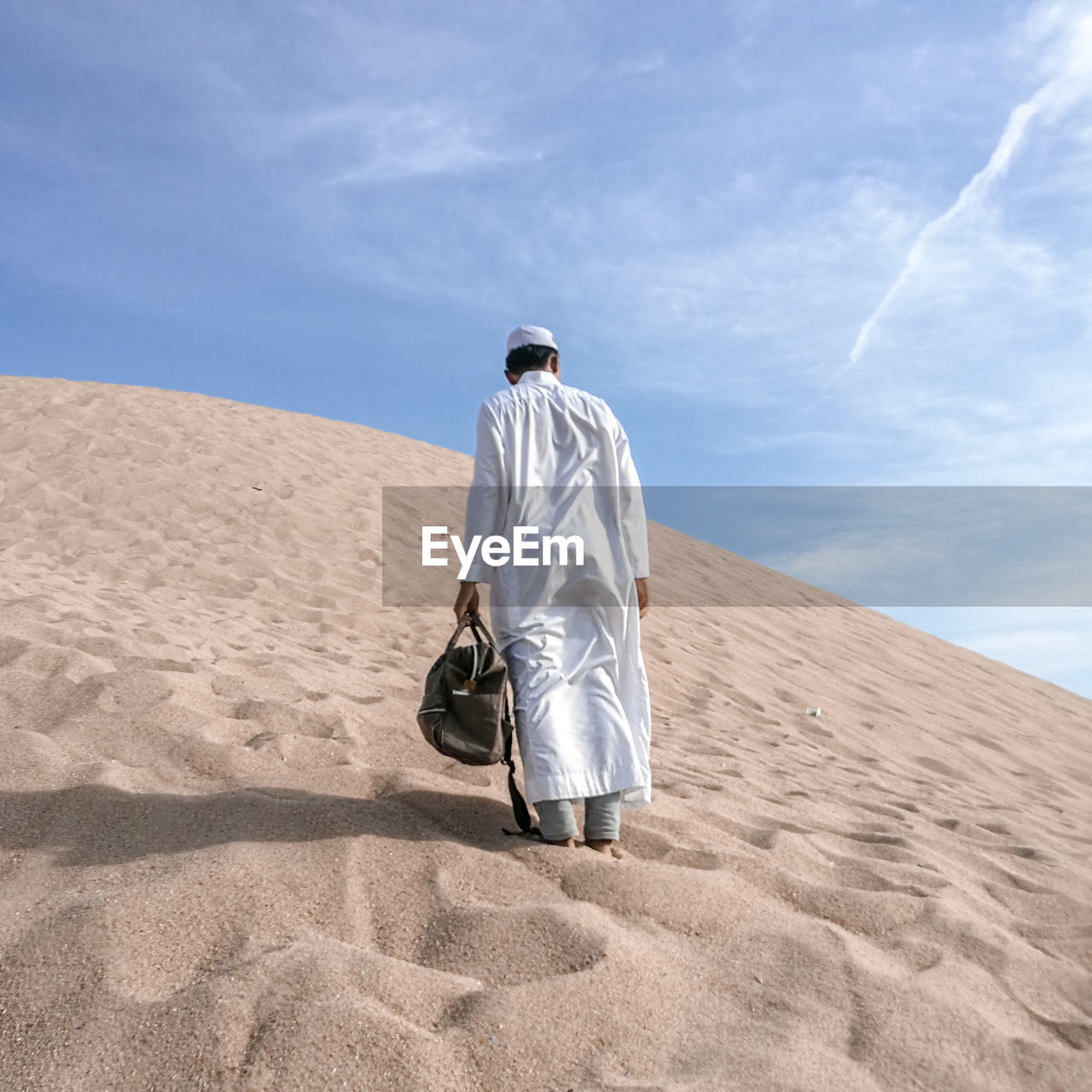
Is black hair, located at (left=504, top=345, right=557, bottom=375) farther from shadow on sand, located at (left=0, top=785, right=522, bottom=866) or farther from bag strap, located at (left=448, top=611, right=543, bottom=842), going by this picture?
shadow on sand, located at (left=0, top=785, right=522, bottom=866)

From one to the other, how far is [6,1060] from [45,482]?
25.3 feet

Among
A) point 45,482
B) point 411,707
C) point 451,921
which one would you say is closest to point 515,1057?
point 451,921

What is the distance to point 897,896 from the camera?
2699 mm

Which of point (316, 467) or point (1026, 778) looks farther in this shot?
point (316, 467)

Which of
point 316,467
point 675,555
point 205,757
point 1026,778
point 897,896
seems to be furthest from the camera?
point 675,555

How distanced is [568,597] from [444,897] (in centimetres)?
101


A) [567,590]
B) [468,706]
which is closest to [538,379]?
[567,590]

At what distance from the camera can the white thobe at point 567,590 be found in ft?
9.02

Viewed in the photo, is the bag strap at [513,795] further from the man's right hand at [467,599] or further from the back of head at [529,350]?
the back of head at [529,350]

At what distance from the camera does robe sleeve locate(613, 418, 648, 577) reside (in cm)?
301

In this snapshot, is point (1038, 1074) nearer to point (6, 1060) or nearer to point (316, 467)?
point (6, 1060)

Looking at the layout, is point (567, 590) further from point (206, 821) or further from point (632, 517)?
point (206, 821)

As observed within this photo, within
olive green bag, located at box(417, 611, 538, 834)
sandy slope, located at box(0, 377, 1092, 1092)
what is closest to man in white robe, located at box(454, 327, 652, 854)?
olive green bag, located at box(417, 611, 538, 834)

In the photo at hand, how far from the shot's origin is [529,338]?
10.4 ft
